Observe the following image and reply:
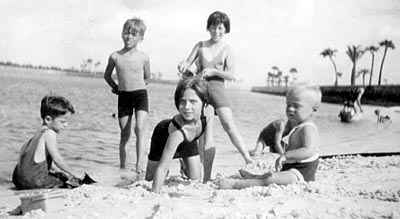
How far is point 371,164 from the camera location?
3.68m

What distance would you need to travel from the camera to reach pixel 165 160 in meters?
2.68

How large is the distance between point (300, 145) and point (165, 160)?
88 centimetres

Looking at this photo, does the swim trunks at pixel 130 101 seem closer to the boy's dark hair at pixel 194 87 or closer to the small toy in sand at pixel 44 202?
the boy's dark hair at pixel 194 87

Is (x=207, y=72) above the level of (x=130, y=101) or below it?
above

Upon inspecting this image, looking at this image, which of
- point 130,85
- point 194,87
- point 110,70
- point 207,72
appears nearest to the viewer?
point 194,87

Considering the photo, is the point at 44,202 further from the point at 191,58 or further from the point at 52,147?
the point at 191,58

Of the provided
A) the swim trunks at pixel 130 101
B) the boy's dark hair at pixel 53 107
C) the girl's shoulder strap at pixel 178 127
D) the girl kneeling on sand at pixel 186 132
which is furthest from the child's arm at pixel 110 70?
the girl's shoulder strap at pixel 178 127

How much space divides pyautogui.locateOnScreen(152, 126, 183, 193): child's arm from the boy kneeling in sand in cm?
36

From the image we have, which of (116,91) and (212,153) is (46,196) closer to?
(212,153)

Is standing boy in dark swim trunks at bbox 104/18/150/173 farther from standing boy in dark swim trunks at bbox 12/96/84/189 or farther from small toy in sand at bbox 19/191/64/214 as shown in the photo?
small toy in sand at bbox 19/191/64/214

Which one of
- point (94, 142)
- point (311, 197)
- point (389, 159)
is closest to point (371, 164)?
point (389, 159)

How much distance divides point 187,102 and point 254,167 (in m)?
1.35

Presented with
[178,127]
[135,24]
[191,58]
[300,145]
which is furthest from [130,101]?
[300,145]

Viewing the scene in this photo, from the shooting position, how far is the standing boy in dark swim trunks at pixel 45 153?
3174 millimetres
